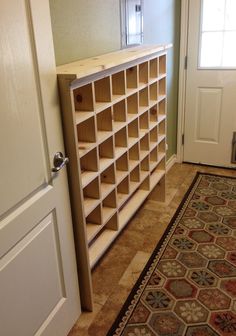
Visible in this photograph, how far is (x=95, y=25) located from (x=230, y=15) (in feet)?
5.43

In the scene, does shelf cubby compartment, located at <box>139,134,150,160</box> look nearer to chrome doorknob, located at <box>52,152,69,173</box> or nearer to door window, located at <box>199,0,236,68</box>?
chrome doorknob, located at <box>52,152,69,173</box>

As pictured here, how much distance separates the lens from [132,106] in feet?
7.18

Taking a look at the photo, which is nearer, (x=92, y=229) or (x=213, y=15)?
(x=92, y=229)

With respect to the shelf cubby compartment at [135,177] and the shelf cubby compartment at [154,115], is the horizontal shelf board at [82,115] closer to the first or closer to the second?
the shelf cubby compartment at [135,177]

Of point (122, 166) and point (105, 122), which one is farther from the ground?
point (105, 122)

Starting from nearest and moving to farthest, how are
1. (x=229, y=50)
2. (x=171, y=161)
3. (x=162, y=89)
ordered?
(x=162, y=89), (x=229, y=50), (x=171, y=161)

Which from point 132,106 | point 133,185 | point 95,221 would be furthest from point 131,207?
point 132,106

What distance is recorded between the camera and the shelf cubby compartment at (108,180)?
6.42 feet

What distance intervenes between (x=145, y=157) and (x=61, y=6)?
116 cm

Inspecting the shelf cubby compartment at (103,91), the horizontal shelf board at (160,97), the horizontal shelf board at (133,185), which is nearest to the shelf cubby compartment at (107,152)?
the shelf cubby compartment at (103,91)

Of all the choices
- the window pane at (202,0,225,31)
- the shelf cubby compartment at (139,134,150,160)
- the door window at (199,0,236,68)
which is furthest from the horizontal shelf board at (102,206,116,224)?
the window pane at (202,0,225,31)

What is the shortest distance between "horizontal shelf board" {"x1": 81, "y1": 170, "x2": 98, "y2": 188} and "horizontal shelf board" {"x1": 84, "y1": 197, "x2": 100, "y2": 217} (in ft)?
0.51

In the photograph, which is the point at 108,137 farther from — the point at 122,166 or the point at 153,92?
the point at 153,92

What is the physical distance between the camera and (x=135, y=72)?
2.08 metres
